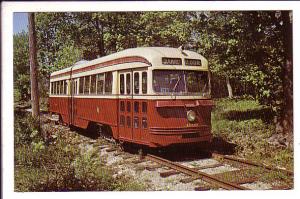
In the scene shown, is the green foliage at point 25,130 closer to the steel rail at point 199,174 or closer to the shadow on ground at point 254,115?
the steel rail at point 199,174

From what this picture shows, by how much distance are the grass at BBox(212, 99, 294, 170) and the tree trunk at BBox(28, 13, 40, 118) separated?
234 cm

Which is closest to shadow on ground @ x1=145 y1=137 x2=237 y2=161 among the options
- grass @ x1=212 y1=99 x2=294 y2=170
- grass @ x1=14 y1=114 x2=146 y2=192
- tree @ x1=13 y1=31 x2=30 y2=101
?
grass @ x1=212 y1=99 x2=294 y2=170

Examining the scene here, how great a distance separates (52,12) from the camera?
5652 millimetres

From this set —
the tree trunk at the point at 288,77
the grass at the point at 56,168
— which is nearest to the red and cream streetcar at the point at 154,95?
the grass at the point at 56,168

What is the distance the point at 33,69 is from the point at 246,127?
2.94 meters

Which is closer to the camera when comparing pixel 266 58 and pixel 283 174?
pixel 283 174

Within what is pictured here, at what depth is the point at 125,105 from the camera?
593cm

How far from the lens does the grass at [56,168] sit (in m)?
Answer: 5.50

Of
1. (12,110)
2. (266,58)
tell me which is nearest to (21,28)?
(12,110)

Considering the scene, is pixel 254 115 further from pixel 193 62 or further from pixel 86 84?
pixel 86 84

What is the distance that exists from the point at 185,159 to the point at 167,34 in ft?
5.31

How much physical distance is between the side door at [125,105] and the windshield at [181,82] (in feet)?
1.36

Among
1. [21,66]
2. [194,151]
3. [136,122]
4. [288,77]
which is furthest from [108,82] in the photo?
[288,77]
